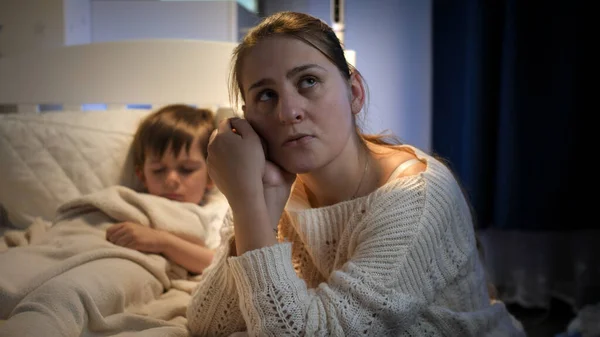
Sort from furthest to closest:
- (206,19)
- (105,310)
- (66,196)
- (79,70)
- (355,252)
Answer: (206,19)
(79,70)
(66,196)
(105,310)
(355,252)

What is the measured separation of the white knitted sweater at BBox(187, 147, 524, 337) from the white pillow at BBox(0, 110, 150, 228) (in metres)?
0.58

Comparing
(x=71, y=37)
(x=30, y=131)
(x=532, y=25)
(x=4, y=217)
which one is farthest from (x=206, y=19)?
(x=532, y=25)

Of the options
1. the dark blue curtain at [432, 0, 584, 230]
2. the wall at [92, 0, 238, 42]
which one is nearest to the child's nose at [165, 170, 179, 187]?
the wall at [92, 0, 238, 42]

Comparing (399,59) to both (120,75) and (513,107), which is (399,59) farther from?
(120,75)

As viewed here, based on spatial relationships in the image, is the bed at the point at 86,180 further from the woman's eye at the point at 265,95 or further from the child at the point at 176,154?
the woman's eye at the point at 265,95

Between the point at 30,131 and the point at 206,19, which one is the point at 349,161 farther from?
the point at 206,19

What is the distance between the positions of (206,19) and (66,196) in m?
0.92

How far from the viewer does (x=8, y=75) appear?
1.72m

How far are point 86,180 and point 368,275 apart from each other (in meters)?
0.92

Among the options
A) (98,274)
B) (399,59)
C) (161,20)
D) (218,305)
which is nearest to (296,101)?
(218,305)

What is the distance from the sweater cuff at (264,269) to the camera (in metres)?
0.77

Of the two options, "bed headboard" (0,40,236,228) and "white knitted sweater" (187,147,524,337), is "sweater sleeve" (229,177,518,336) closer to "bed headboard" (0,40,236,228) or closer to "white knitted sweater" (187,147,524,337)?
"white knitted sweater" (187,147,524,337)

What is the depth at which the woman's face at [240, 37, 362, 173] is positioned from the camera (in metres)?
0.84

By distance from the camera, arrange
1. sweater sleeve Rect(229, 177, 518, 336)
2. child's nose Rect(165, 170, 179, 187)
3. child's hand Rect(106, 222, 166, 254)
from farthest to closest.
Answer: child's nose Rect(165, 170, 179, 187) → child's hand Rect(106, 222, 166, 254) → sweater sleeve Rect(229, 177, 518, 336)
